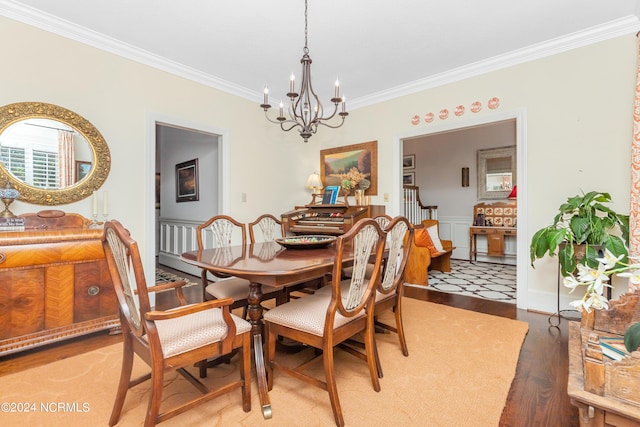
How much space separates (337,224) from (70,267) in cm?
263

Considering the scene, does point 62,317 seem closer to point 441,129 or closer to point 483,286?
point 441,129

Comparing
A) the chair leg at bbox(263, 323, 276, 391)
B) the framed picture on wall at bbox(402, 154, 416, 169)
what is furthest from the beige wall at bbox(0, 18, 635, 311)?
the framed picture on wall at bbox(402, 154, 416, 169)

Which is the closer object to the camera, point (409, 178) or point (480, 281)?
point (480, 281)

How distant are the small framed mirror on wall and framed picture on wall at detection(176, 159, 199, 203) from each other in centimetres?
529

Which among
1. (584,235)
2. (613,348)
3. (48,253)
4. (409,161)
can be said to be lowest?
(613,348)

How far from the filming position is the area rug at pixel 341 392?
4.91 feet

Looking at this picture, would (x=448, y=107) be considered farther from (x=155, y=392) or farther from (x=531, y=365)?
(x=155, y=392)

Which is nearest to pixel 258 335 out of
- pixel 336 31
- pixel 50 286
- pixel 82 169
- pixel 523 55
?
pixel 50 286

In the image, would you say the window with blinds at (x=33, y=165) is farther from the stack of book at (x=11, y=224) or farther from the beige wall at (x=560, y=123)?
the beige wall at (x=560, y=123)

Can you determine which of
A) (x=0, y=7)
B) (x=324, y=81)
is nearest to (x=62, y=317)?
(x=0, y=7)

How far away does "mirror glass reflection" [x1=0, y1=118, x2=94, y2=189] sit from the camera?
2379 mm

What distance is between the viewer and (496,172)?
589 centimetres

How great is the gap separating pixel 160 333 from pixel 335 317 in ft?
2.76

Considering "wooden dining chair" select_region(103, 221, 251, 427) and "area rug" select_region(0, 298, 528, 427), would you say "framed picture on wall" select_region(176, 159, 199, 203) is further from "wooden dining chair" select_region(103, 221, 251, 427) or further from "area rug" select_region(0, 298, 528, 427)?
"wooden dining chair" select_region(103, 221, 251, 427)
